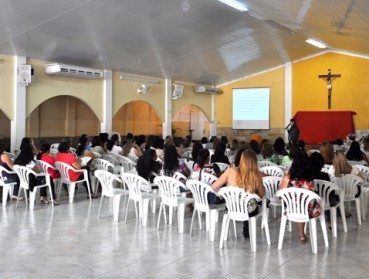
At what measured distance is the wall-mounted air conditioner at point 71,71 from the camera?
9336 mm

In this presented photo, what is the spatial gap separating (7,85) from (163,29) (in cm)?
371

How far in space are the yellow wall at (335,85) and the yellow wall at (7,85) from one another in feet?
31.6

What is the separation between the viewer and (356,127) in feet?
43.7

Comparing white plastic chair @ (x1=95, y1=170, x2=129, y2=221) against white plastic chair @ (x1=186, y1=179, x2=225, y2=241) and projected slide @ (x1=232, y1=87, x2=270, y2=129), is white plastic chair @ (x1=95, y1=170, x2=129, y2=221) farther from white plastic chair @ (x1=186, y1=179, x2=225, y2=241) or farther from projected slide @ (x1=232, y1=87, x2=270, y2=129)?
projected slide @ (x1=232, y1=87, x2=270, y2=129)

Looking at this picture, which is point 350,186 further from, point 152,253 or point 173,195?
point 152,253

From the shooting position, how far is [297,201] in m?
4.10

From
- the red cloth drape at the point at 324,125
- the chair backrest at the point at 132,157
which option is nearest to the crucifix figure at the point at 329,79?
the red cloth drape at the point at 324,125

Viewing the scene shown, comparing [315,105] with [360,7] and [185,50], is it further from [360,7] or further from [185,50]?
[360,7]

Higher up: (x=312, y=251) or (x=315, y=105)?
(x=315, y=105)

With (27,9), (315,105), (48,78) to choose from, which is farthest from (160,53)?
(315,105)

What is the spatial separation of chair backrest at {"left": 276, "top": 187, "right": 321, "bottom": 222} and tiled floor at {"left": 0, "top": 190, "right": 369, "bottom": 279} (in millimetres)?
380

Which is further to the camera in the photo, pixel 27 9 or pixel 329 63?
pixel 329 63

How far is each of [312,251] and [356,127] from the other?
10.3 metres

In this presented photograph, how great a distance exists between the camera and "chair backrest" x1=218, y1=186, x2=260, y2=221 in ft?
13.4
